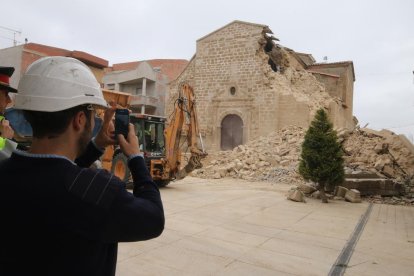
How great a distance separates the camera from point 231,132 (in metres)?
23.8

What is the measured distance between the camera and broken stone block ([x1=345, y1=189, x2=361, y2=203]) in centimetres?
1056

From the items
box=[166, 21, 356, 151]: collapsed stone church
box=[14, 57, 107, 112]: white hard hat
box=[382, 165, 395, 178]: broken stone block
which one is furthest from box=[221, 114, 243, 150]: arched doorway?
box=[14, 57, 107, 112]: white hard hat

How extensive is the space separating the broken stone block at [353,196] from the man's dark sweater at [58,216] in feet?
34.6

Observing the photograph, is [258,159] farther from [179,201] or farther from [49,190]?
[49,190]

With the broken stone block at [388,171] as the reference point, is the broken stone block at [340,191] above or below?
below

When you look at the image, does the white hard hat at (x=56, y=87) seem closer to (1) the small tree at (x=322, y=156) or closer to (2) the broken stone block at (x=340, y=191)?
(1) the small tree at (x=322, y=156)

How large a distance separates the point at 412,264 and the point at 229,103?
63.8ft

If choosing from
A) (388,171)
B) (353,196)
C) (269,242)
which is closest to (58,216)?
(269,242)

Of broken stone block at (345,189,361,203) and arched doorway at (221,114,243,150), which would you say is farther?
arched doorway at (221,114,243,150)

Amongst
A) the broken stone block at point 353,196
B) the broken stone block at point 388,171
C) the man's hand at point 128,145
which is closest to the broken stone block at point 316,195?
the broken stone block at point 353,196

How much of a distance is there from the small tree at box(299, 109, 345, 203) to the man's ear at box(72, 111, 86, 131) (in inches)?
370

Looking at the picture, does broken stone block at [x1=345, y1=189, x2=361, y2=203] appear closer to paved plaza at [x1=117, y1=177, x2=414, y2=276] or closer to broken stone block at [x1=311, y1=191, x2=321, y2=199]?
broken stone block at [x1=311, y1=191, x2=321, y2=199]

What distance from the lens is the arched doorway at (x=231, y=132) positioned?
77.2 feet

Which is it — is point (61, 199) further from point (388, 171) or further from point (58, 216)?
point (388, 171)
